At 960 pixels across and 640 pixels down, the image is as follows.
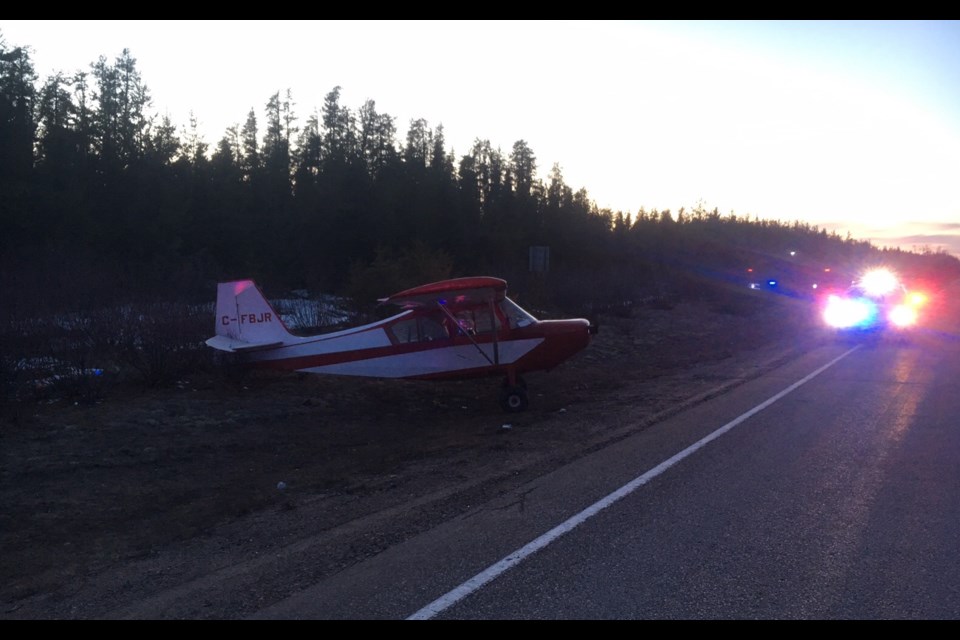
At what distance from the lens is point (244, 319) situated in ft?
47.3

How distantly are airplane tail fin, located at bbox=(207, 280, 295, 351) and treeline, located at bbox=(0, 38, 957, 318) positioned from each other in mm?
3779

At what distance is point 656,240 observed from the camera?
73625mm

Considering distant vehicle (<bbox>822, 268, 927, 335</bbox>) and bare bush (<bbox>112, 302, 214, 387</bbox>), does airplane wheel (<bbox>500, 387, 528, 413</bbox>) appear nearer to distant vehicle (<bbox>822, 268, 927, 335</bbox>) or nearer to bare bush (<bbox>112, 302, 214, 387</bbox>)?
bare bush (<bbox>112, 302, 214, 387</bbox>)

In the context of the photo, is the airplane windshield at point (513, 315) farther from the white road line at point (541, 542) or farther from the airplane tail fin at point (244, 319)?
the white road line at point (541, 542)

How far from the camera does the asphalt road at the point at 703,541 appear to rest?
494 centimetres

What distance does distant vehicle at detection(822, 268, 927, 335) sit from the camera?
26000 mm

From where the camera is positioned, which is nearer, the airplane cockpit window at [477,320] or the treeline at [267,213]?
the airplane cockpit window at [477,320]

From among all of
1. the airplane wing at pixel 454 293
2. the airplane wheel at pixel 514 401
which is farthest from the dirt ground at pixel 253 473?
the airplane wing at pixel 454 293

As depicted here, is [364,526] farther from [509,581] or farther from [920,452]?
[920,452]

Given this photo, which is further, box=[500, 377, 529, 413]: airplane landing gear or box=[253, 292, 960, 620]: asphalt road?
box=[500, 377, 529, 413]: airplane landing gear

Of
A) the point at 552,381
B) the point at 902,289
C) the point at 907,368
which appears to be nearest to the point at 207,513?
the point at 552,381

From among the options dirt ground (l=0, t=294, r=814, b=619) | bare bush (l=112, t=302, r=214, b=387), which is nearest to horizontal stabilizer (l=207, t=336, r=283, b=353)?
bare bush (l=112, t=302, r=214, b=387)

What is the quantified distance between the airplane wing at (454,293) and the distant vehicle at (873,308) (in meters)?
17.2

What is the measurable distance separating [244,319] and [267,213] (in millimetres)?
37464
